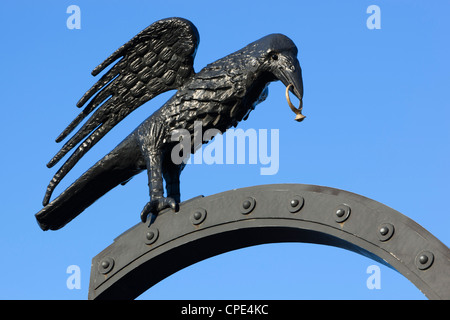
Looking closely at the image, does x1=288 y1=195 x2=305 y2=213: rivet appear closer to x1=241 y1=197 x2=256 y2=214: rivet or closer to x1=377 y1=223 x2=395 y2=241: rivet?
x1=241 y1=197 x2=256 y2=214: rivet

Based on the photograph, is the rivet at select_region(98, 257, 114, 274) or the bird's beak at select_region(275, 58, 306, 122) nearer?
the rivet at select_region(98, 257, 114, 274)

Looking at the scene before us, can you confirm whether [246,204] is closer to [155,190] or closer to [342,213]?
[342,213]

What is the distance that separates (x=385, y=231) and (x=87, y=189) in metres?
2.00

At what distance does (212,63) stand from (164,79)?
0.31 metres

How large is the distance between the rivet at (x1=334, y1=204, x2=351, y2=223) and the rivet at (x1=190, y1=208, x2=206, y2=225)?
2.09 feet

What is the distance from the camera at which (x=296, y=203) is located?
2.90 metres

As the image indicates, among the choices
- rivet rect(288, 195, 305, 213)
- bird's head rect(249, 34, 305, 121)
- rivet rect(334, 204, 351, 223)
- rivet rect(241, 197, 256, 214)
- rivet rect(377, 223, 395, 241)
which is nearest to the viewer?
rivet rect(377, 223, 395, 241)

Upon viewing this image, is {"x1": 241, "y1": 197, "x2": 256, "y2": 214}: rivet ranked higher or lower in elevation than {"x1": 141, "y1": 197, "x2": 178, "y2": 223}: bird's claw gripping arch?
lower

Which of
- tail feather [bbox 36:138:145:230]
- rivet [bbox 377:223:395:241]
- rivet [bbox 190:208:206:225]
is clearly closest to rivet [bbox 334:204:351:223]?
rivet [bbox 377:223:395:241]

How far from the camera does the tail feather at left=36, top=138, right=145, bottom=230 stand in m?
4.09

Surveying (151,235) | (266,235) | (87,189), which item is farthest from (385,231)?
(87,189)
